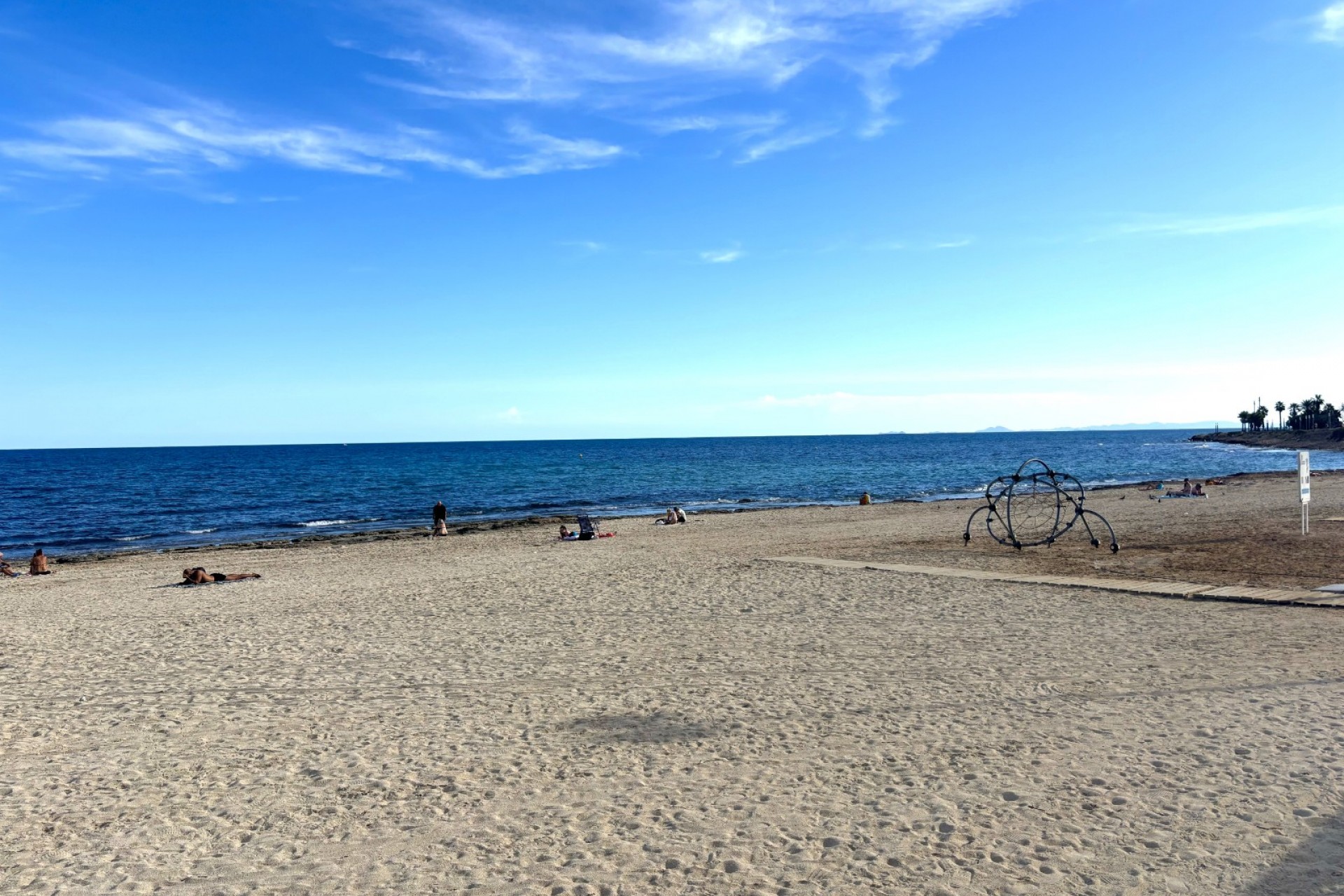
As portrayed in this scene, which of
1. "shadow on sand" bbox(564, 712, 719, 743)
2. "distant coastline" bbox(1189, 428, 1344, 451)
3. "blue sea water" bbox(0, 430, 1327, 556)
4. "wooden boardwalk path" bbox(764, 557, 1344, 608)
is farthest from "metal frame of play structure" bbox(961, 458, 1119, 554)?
"distant coastline" bbox(1189, 428, 1344, 451)

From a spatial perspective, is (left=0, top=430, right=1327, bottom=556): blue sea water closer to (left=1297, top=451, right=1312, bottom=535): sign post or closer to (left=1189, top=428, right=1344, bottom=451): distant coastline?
(left=1189, top=428, right=1344, bottom=451): distant coastline

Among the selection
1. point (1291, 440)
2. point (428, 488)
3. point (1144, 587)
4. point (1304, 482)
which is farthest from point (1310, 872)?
point (1291, 440)

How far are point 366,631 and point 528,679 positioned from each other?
12.5ft

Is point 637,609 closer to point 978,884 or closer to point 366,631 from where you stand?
point 366,631

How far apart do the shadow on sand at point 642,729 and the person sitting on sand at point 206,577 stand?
13.1m

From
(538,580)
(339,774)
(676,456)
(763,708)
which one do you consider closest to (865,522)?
(538,580)

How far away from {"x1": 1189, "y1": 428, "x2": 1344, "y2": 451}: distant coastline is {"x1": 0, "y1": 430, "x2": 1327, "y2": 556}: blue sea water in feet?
21.3

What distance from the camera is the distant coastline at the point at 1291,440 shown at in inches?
3826

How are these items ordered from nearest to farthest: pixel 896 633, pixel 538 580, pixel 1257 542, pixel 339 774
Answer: pixel 339 774, pixel 896 633, pixel 538 580, pixel 1257 542

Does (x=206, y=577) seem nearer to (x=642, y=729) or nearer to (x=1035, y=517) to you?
→ (x=642, y=729)

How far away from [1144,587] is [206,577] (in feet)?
55.4

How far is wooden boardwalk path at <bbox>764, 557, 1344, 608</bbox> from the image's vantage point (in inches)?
446

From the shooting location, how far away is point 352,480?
213 ft

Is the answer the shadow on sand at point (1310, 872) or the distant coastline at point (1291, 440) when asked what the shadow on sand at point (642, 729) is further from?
the distant coastline at point (1291, 440)
